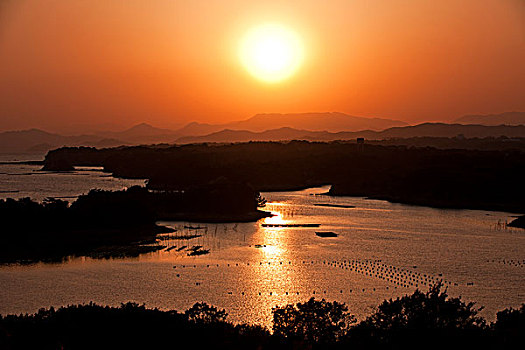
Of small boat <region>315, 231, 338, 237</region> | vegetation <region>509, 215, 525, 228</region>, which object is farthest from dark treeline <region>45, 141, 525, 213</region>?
small boat <region>315, 231, 338, 237</region>

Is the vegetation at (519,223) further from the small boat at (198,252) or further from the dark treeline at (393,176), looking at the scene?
the small boat at (198,252)

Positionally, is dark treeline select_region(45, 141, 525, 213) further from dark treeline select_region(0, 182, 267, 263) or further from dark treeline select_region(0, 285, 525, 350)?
dark treeline select_region(0, 285, 525, 350)

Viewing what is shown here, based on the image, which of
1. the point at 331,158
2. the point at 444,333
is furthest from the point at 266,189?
the point at 444,333

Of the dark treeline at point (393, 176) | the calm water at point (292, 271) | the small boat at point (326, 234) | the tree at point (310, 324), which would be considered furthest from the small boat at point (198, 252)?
the dark treeline at point (393, 176)

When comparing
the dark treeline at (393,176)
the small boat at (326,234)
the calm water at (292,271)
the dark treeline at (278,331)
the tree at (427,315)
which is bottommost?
the calm water at (292,271)

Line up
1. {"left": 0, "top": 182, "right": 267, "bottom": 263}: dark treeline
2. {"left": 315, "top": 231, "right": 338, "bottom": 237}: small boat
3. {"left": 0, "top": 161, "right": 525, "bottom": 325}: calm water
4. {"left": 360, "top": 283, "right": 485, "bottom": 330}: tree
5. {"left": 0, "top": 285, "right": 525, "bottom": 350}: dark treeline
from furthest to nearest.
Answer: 1. {"left": 315, "top": 231, "right": 338, "bottom": 237}: small boat
2. {"left": 0, "top": 182, "right": 267, "bottom": 263}: dark treeline
3. {"left": 0, "top": 161, "right": 525, "bottom": 325}: calm water
4. {"left": 360, "top": 283, "right": 485, "bottom": 330}: tree
5. {"left": 0, "top": 285, "right": 525, "bottom": 350}: dark treeline

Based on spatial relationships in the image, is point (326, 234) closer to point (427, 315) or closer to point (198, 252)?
point (198, 252)

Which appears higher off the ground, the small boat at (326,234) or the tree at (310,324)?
the tree at (310,324)

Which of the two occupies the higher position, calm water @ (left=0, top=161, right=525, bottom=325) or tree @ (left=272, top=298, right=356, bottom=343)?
tree @ (left=272, top=298, right=356, bottom=343)
